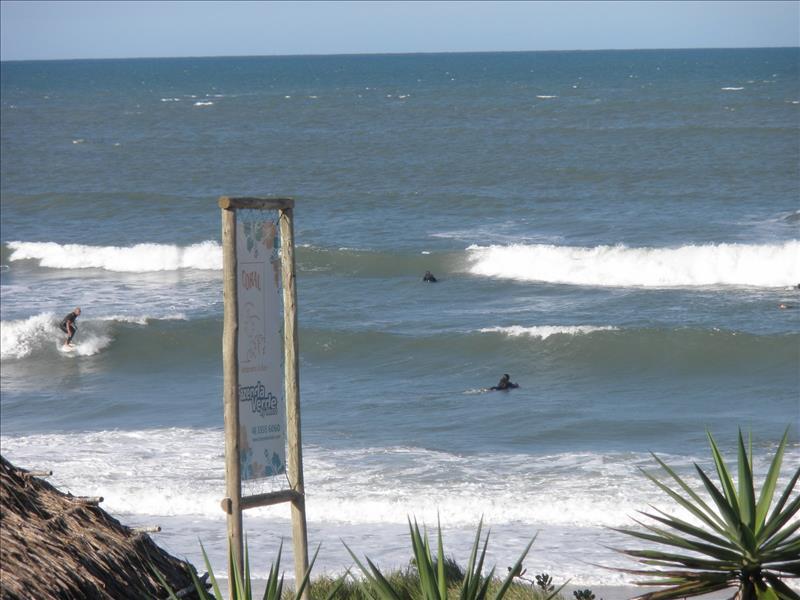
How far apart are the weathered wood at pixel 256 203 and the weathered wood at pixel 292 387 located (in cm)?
4

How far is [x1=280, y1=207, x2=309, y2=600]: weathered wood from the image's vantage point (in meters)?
5.83

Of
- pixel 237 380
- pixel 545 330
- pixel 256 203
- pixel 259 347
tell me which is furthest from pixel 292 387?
pixel 545 330

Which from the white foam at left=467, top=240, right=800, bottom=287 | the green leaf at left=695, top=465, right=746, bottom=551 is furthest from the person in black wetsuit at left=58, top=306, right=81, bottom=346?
the green leaf at left=695, top=465, right=746, bottom=551

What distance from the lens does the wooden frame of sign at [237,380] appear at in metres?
5.45

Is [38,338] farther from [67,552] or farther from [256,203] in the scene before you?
[67,552]

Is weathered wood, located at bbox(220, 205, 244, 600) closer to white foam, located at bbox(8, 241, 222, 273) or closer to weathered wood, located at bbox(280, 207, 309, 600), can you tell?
weathered wood, located at bbox(280, 207, 309, 600)

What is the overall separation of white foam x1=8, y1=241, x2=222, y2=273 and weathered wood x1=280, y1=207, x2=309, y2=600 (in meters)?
23.8

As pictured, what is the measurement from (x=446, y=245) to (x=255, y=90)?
90593 millimetres

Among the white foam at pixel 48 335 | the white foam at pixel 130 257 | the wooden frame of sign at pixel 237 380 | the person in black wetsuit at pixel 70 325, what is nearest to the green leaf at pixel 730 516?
the wooden frame of sign at pixel 237 380

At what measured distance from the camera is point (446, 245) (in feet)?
95.3

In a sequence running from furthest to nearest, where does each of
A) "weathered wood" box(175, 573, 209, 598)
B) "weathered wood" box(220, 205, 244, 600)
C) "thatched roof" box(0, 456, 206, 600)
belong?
"weathered wood" box(220, 205, 244, 600), "weathered wood" box(175, 573, 209, 598), "thatched roof" box(0, 456, 206, 600)

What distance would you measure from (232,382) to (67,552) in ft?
3.91

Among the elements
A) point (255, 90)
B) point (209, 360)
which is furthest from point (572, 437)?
point (255, 90)

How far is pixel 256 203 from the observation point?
5688 mm
